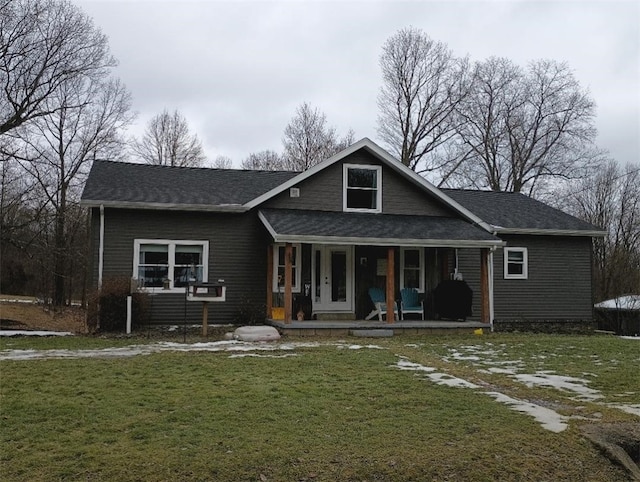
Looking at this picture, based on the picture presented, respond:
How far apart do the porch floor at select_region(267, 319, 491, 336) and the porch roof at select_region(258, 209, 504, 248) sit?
6.56ft

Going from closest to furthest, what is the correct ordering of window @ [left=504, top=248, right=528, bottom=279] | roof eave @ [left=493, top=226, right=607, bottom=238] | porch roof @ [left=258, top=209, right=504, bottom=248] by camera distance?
porch roof @ [left=258, top=209, right=504, bottom=248], roof eave @ [left=493, top=226, right=607, bottom=238], window @ [left=504, top=248, right=528, bottom=279]

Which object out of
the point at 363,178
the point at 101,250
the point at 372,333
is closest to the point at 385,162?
the point at 363,178

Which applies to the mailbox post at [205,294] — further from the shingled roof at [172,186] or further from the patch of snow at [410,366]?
the patch of snow at [410,366]

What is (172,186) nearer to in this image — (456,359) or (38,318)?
(456,359)

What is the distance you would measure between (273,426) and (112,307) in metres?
9.23

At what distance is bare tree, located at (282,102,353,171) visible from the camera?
1442 inches

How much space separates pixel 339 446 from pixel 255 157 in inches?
1484

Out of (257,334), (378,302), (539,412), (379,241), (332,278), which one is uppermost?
(379,241)

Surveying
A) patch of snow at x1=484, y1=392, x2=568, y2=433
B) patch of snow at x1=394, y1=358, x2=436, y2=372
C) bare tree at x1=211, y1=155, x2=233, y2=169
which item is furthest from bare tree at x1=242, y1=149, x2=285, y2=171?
patch of snow at x1=484, y1=392, x2=568, y2=433

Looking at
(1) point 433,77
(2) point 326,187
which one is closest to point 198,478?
(2) point 326,187

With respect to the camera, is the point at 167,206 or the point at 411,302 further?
the point at 411,302

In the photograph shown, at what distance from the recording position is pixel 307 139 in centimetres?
3734

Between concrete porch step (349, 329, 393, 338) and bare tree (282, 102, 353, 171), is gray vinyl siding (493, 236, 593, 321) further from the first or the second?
bare tree (282, 102, 353, 171)

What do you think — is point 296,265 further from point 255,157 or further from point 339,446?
point 255,157
